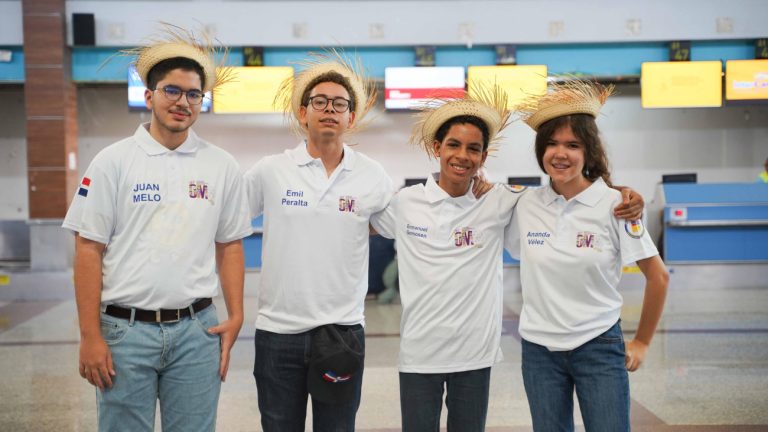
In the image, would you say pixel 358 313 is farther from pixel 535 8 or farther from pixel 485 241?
pixel 535 8

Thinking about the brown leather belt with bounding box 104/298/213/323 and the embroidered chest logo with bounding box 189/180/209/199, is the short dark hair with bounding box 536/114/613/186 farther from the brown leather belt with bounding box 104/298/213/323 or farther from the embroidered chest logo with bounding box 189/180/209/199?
the brown leather belt with bounding box 104/298/213/323

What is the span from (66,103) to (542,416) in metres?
7.73

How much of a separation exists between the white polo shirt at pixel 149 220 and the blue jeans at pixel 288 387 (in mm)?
313

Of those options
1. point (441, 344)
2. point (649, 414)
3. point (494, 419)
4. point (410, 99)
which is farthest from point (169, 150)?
point (410, 99)

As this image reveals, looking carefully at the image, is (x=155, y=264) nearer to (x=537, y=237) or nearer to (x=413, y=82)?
(x=537, y=237)

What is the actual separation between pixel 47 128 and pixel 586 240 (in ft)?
25.4

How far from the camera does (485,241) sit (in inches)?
87.9

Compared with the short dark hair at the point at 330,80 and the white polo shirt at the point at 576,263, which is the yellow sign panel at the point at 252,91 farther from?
the white polo shirt at the point at 576,263


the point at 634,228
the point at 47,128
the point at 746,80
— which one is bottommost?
the point at 634,228

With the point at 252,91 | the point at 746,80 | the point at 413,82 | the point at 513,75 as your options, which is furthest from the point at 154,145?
the point at 746,80

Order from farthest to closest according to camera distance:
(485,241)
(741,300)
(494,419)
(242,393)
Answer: (741,300), (242,393), (494,419), (485,241)

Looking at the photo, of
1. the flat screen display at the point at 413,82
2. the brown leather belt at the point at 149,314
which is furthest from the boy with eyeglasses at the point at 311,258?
the flat screen display at the point at 413,82

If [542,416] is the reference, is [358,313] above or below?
above

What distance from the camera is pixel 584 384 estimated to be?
6.56 feet
